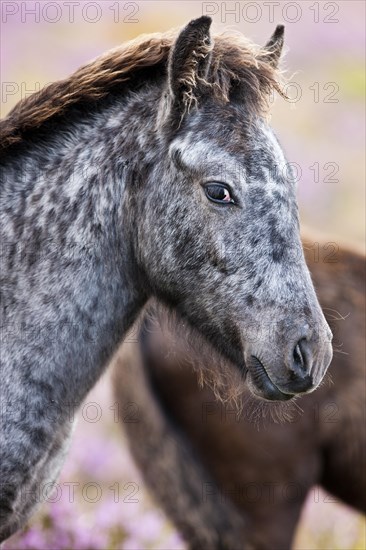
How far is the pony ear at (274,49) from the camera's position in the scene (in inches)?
164

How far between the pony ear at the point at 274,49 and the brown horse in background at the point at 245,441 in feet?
6.10

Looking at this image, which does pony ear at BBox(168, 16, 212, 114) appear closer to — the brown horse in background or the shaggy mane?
the shaggy mane

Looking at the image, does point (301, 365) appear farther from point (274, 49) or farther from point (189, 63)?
point (274, 49)

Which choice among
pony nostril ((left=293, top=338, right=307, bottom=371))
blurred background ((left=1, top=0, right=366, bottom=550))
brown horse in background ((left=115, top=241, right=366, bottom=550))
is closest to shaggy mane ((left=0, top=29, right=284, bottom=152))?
pony nostril ((left=293, top=338, right=307, bottom=371))

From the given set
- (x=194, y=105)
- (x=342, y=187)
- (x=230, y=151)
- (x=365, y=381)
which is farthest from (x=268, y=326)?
(x=342, y=187)

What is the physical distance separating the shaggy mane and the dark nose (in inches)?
42.3

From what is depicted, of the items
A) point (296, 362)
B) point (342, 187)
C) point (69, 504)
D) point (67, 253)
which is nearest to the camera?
point (296, 362)

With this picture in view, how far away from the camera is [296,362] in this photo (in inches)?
140

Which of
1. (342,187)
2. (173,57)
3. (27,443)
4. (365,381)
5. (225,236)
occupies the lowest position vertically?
(342,187)

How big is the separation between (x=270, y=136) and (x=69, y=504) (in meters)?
3.06

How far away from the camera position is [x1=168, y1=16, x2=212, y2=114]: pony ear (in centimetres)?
373

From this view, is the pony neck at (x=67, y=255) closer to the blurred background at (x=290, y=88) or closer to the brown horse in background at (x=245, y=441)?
the brown horse in background at (x=245, y=441)

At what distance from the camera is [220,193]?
144 inches

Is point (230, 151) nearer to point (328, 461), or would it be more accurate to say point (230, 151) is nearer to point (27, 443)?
point (27, 443)
